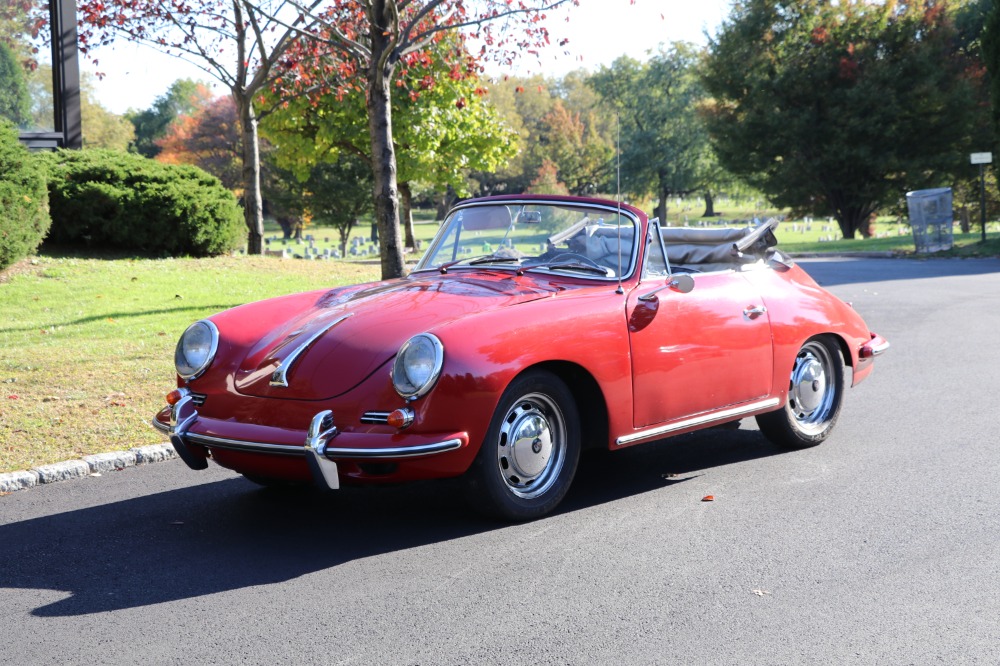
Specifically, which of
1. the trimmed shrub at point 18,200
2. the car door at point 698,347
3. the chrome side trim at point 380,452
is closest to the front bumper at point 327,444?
the chrome side trim at point 380,452

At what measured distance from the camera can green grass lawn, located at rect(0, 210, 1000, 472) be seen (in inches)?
274

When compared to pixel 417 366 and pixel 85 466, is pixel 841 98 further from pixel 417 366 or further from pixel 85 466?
pixel 417 366

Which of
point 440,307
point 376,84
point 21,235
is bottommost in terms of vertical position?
point 440,307

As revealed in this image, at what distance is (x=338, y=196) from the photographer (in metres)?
41.0

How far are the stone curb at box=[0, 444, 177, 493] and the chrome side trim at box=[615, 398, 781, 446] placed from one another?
9.90 ft

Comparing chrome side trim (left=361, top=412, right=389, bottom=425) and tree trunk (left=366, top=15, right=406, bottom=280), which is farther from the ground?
tree trunk (left=366, top=15, right=406, bottom=280)

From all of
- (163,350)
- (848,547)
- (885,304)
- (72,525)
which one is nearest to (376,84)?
(163,350)

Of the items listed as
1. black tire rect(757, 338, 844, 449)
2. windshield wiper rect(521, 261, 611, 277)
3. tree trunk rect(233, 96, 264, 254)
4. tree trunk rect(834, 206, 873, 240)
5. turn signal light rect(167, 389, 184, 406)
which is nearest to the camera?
turn signal light rect(167, 389, 184, 406)

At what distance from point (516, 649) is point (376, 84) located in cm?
994

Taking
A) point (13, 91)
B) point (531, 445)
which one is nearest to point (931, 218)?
point (13, 91)

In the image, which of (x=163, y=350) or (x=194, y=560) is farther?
(x=163, y=350)

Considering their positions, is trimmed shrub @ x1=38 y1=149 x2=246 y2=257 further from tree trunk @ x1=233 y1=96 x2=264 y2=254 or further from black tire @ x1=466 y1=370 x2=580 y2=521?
black tire @ x1=466 y1=370 x2=580 y2=521

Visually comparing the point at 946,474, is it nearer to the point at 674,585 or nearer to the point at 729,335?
the point at 729,335

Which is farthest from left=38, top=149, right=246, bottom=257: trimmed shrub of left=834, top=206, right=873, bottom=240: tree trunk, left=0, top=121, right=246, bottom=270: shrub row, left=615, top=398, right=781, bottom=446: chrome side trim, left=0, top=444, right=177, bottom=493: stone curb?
left=834, top=206, right=873, bottom=240: tree trunk
